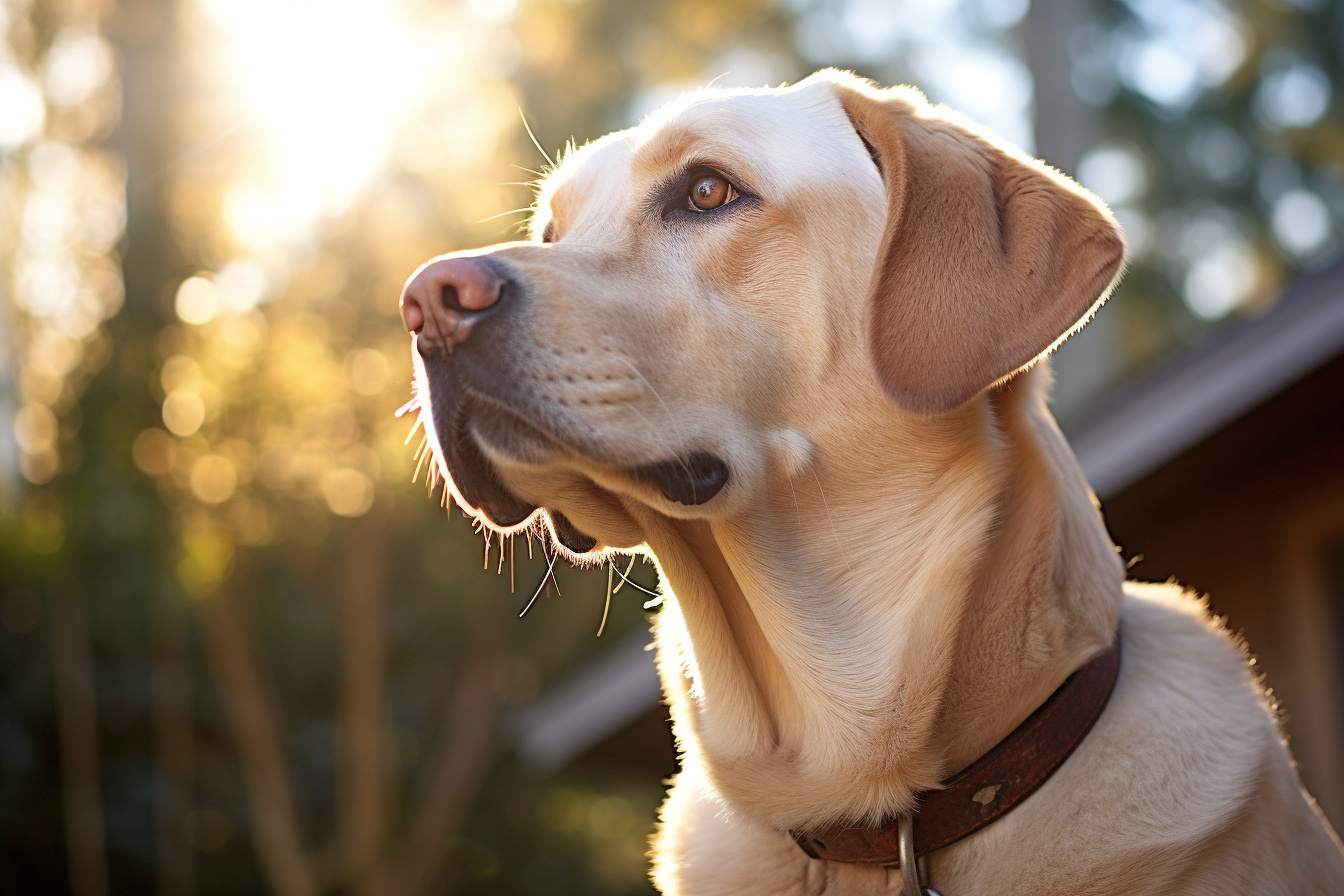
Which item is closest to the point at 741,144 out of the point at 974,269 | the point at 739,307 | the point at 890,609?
the point at 739,307

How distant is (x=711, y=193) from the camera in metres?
2.43

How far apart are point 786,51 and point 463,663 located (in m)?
11.6

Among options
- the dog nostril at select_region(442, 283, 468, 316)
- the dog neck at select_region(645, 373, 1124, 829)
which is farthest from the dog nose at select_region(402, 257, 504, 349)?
the dog neck at select_region(645, 373, 1124, 829)

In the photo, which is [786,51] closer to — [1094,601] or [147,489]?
[147,489]

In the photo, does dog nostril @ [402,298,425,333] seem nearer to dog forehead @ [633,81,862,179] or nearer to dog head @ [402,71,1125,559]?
dog head @ [402,71,1125,559]

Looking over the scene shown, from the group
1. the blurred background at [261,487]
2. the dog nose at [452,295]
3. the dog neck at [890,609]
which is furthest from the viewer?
the blurred background at [261,487]

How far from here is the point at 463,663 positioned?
44.5 feet

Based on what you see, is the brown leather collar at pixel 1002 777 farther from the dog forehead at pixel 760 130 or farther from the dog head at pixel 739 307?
the dog forehead at pixel 760 130

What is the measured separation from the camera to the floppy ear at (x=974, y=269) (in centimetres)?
208

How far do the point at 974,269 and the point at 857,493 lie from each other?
520mm

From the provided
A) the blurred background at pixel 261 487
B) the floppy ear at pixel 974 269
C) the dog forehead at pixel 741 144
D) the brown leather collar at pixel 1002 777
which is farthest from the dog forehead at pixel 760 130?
the blurred background at pixel 261 487

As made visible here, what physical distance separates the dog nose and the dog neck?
68cm

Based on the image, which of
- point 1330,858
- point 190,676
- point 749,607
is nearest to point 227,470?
point 190,676

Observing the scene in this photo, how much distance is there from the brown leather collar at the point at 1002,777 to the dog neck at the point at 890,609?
1.2 inches
